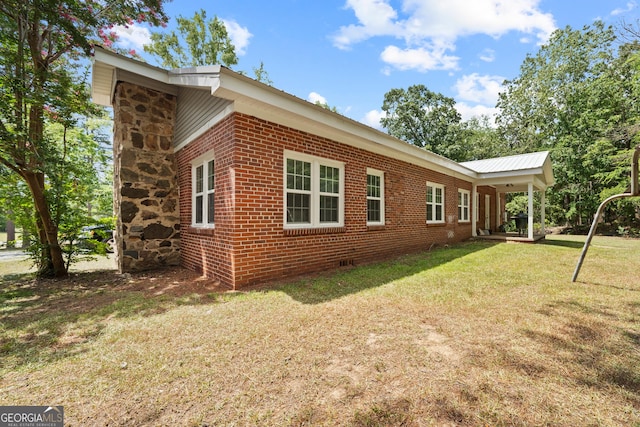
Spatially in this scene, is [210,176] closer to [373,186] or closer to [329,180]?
[329,180]

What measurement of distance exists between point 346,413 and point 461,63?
19262 millimetres

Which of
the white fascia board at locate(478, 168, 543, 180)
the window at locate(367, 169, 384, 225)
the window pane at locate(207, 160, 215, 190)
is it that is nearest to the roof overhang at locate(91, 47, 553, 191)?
the window at locate(367, 169, 384, 225)

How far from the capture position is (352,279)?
5305 millimetres

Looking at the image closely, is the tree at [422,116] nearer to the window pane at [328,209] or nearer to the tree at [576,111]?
the tree at [576,111]

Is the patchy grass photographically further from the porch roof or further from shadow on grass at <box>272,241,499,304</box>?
the porch roof

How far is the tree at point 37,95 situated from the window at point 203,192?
2.80 m

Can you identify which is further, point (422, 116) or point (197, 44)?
point (422, 116)

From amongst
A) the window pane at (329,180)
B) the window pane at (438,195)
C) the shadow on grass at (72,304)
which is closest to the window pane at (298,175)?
the window pane at (329,180)

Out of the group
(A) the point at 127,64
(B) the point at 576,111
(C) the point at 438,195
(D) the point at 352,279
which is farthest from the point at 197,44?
(B) the point at 576,111

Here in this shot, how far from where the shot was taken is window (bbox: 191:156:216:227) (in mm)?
5770

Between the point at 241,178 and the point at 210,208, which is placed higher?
the point at 241,178

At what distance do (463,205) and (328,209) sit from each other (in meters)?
8.88

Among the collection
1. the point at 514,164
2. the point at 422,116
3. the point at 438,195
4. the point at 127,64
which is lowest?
the point at 438,195

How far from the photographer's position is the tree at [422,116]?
31031mm
